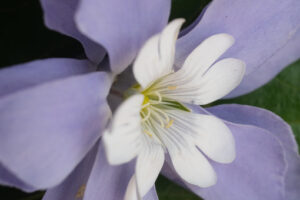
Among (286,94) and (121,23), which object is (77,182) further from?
(286,94)

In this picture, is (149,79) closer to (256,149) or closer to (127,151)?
(127,151)

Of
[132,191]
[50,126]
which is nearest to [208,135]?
[132,191]

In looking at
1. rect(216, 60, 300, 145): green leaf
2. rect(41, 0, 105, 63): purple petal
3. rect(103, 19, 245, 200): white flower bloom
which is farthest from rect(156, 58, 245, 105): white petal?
rect(216, 60, 300, 145): green leaf

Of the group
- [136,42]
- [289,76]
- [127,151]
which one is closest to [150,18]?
[136,42]

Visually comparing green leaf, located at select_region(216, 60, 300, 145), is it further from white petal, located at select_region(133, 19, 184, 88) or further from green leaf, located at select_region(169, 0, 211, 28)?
white petal, located at select_region(133, 19, 184, 88)

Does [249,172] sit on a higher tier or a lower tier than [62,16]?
lower
